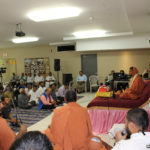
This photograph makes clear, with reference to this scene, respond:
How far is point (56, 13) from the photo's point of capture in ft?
13.3

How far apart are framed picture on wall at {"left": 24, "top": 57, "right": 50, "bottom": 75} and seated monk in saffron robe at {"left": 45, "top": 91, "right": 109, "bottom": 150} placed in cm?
832

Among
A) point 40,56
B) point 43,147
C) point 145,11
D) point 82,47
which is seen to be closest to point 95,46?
point 82,47

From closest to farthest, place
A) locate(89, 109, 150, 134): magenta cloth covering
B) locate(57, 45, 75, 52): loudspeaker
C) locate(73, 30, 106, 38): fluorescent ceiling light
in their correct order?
locate(89, 109, 150, 134): magenta cloth covering < locate(73, 30, 106, 38): fluorescent ceiling light < locate(57, 45, 75, 52): loudspeaker

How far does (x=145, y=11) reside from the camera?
144 inches

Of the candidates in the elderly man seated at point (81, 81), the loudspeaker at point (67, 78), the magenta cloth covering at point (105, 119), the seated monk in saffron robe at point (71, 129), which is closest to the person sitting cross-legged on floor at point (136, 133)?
the seated monk in saffron robe at point (71, 129)

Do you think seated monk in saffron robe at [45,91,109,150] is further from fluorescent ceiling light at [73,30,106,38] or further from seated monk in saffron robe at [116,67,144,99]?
fluorescent ceiling light at [73,30,106,38]

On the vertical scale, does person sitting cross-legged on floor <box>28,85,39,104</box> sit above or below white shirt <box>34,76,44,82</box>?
below

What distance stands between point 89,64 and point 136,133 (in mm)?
8251

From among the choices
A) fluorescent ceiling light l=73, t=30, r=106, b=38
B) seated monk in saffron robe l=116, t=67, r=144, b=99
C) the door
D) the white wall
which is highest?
fluorescent ceiling light l=73, t=30, r=106, b=38

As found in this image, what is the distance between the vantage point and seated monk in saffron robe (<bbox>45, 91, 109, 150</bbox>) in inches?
77.6

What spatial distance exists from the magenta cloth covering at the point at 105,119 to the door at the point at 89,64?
565 centimetres

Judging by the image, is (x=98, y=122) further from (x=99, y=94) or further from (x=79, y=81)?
(x=79, y=81)

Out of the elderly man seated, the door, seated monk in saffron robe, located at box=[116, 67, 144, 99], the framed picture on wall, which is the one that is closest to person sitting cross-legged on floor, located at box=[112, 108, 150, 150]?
seated monk in saffron robe, located at box=[116, 67, 144, 99]

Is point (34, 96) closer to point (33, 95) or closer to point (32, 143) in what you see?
point (33, 95)
